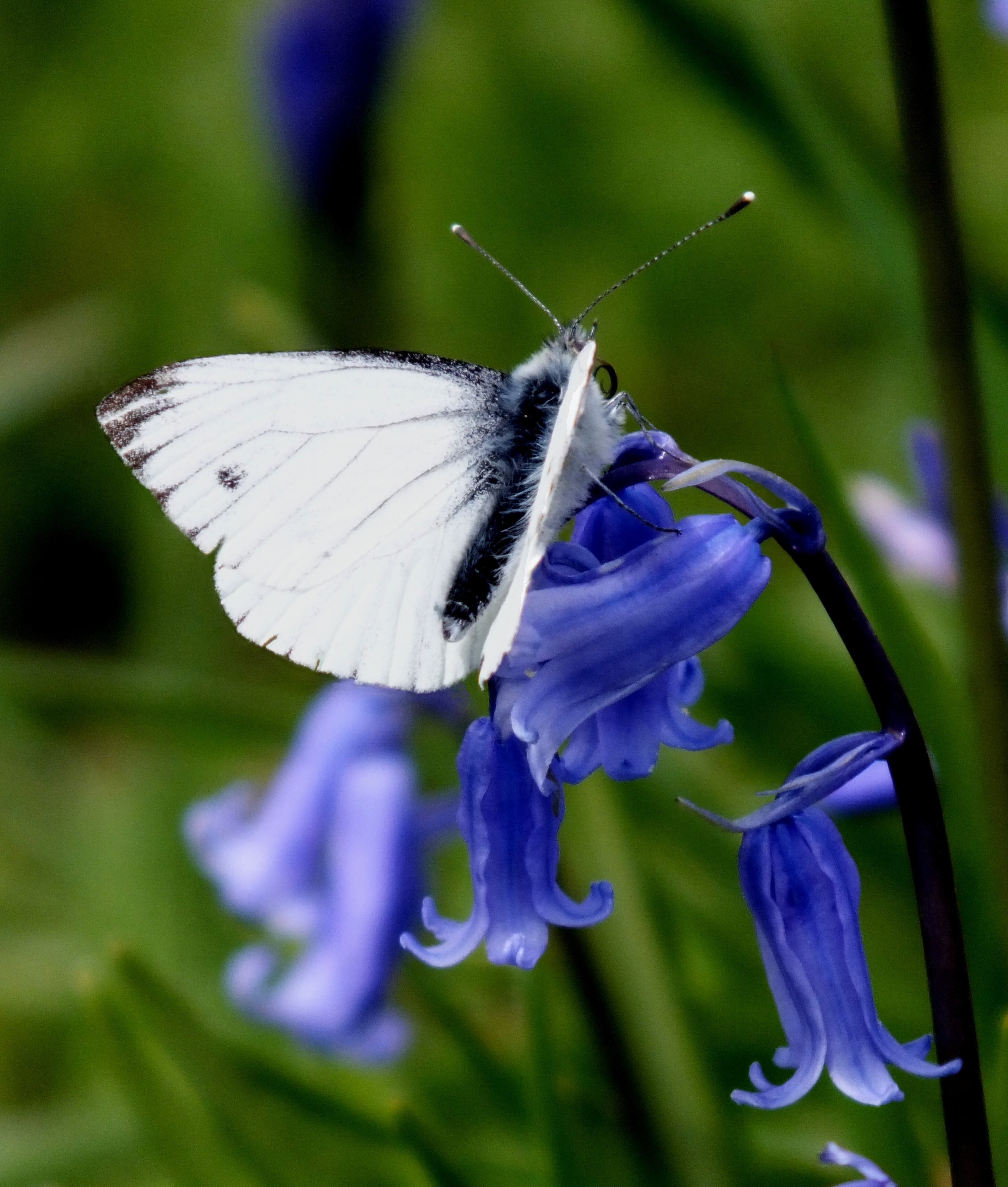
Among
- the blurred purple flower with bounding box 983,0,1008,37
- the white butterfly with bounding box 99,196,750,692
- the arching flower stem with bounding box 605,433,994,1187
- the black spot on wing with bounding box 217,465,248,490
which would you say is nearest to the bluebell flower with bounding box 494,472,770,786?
the arching flower stem with bounding box 605,433,994,1187

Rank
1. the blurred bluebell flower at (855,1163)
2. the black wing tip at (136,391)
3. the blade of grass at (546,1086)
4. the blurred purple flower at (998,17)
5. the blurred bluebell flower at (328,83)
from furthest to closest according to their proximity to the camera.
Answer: the blurred bluebell flower at (328,83)
the blurred purple flower at (998,17)
the blade of grass at (546,1086)
the black wing tip at (136,391)
the blurred bluebell flower at (855,1163)

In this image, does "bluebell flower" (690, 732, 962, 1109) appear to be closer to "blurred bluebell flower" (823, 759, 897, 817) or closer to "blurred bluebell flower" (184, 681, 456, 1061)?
"blurred bluebell flower" (823, 759, 897, 817)

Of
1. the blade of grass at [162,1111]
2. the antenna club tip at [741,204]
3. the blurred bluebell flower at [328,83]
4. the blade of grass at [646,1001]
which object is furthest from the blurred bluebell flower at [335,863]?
the blurred bluebell flower at [328,83]

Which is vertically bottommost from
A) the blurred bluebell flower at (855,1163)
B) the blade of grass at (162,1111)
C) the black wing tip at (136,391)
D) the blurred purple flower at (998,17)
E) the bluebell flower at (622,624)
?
the blade of grass at (162,1111)

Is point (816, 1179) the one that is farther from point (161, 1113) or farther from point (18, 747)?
point (18, 747)

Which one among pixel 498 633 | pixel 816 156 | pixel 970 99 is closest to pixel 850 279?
pixel 970 99

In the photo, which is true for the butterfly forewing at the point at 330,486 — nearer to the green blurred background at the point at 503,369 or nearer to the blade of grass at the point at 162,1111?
the green blurred background at the point at 503,369

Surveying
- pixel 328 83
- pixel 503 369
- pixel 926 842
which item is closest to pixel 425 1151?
pixel 926 842
